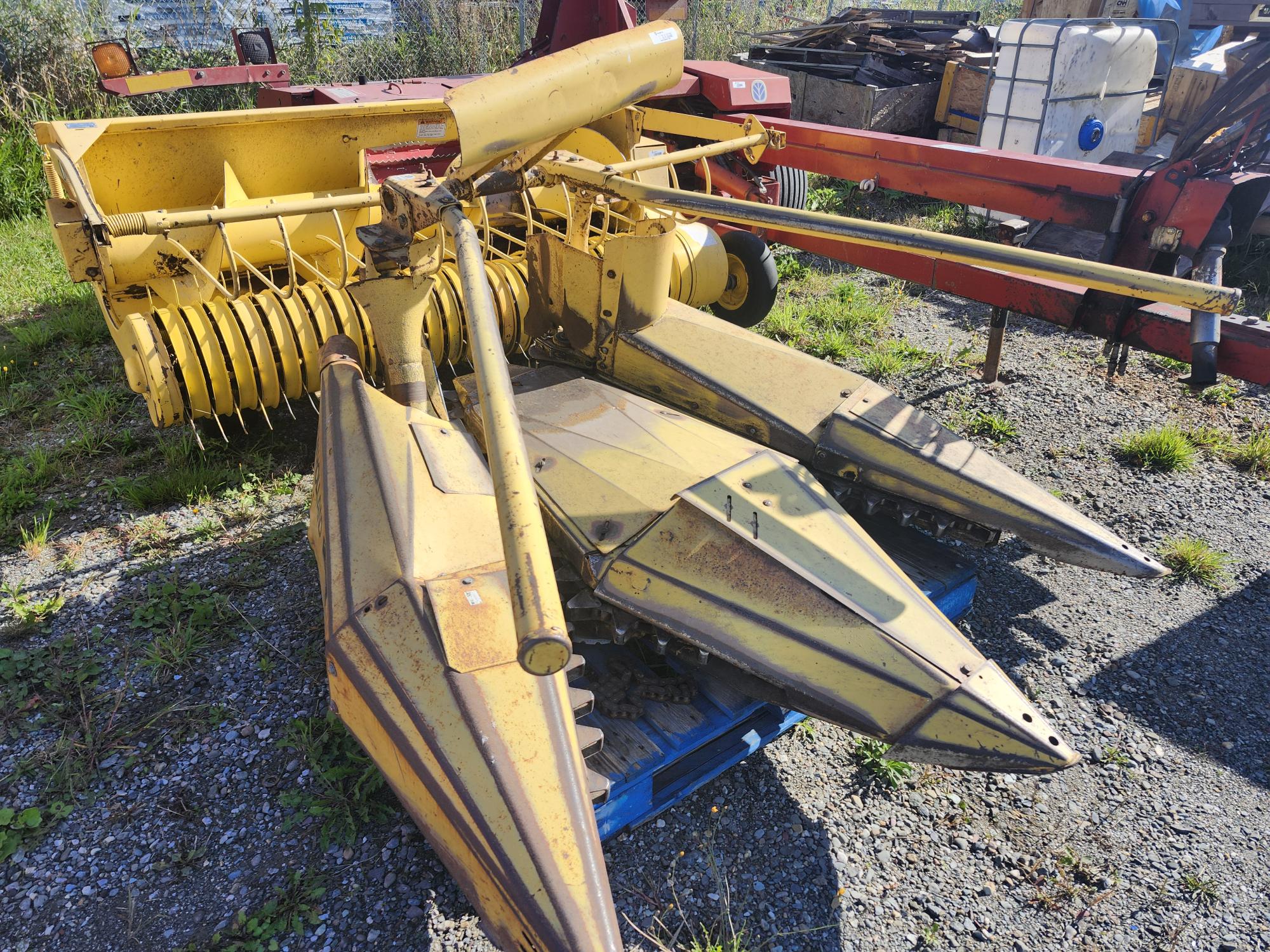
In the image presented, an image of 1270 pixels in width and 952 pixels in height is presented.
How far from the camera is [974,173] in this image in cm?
393

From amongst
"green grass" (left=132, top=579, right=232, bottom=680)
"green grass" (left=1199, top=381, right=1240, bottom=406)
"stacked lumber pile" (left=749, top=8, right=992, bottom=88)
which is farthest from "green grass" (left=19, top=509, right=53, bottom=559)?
"stacked lumber pile" (left=749, top=8, right=992, bottom=88)

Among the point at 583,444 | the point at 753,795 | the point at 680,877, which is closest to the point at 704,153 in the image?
the point at 583,444

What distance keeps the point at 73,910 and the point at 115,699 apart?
29.3 inches

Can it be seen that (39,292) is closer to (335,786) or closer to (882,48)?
(335,786)

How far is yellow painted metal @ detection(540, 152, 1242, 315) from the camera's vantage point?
86.4 inches

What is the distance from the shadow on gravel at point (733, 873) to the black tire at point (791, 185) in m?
4.69

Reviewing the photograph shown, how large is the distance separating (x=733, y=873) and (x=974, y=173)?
10.5 ft

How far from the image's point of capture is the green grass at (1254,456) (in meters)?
4.21

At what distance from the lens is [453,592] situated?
213 centimetres

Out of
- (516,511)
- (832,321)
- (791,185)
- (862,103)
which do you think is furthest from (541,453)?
(862,103)

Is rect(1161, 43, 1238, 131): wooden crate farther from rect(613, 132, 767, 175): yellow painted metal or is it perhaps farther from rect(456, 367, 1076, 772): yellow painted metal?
rect(456, 367, 1076, 772): yellow painted metal

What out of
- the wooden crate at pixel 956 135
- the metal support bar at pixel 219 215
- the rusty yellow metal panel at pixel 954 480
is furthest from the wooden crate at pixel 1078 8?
the metal support bar at pixel 219 215

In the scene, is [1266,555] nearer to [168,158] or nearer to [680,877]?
[680,877]

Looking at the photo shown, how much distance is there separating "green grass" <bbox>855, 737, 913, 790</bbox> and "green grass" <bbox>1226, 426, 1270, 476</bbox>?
2816 mm
